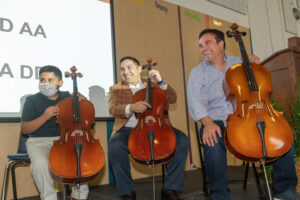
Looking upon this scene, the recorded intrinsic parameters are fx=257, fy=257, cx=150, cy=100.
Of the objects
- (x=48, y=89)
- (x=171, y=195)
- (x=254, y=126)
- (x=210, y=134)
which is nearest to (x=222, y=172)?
(x=210, y=134)

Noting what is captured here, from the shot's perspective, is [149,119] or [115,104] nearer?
[149,119]

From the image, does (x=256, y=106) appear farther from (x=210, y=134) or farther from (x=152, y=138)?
(x=152, y=138)

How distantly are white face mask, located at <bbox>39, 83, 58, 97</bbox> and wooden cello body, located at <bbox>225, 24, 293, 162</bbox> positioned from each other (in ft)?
3.95

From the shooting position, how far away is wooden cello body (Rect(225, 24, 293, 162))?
120cm

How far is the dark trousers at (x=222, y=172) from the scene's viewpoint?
1408 millimetres

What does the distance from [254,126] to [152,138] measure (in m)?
0.58

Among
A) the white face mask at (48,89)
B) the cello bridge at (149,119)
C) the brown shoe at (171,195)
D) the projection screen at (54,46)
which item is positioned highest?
the projection screen at (54,46)

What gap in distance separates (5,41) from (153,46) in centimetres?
166

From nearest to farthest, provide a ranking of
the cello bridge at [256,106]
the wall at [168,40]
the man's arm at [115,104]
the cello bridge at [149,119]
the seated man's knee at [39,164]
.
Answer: the cello bridge at [256,106], the seated man's knee at [39,164], the cello bridge at [149,119], the man's arm at [115,104], the wall at [168,40]

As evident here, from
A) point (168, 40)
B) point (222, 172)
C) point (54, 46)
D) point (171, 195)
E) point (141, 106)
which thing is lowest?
point (171, 195)

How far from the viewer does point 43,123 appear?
5.67 ft

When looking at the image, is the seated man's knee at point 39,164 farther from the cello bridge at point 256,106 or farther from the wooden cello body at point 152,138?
the cello bridge at point 256,106

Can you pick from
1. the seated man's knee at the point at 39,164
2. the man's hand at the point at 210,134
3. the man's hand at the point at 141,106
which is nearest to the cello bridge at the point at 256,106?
the man's hand at the point at 210,134

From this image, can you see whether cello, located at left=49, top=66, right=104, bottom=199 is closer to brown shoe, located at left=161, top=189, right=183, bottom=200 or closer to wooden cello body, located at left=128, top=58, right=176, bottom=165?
wooden cello body, located at left=128, top=58, right=176, bottom=165
